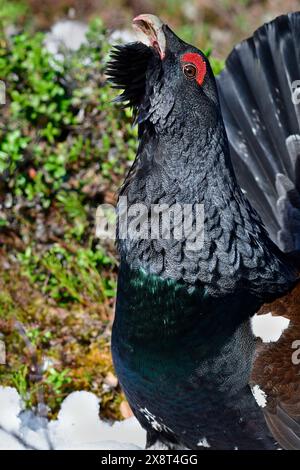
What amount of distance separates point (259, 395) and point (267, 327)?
244 millimetres

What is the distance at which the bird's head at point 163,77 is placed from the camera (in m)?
2.59

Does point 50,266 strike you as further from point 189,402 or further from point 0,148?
point 189,402

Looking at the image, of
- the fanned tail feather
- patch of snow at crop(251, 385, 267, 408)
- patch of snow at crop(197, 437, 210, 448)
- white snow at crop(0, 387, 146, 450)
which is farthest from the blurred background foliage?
patch of snow at crop(251, 385, 267, 408)

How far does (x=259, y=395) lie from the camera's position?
2.83 meters

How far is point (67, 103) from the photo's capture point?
415 centimetres

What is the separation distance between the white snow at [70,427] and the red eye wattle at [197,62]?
1649 millimetres

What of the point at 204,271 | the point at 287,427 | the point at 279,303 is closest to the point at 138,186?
the point at 204,271

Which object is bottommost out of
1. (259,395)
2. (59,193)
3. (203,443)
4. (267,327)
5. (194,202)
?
(203,443)

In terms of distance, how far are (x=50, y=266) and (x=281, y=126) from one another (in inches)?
53.2

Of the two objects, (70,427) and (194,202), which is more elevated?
(194,202)

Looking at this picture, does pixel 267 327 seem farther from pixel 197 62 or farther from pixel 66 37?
pixel 66 37

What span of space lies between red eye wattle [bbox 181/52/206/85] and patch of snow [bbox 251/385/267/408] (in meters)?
1.09

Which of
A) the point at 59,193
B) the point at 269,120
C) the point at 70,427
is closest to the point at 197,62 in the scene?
the point at 269,120

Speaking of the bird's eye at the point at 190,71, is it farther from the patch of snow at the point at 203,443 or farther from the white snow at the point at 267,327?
the patch of snow at the point at 203,443
